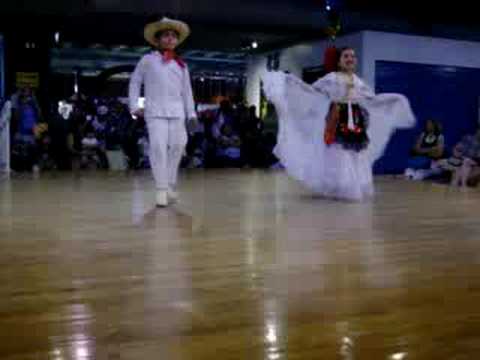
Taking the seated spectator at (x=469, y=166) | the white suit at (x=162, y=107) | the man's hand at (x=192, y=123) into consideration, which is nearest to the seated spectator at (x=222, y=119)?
the seated spectator at (x=469, y=166)

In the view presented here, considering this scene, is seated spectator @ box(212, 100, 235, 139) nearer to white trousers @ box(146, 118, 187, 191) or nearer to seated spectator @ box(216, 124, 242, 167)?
seated spectator @ box(216, 124, 242, 167)

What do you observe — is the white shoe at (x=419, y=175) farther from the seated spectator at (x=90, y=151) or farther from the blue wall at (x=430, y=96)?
the seated spectator at (x=90, y=151)

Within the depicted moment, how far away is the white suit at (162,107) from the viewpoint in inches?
206

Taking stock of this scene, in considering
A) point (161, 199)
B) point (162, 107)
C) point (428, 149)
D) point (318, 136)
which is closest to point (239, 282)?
point (161, 199)

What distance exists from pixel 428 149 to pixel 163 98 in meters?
5.23

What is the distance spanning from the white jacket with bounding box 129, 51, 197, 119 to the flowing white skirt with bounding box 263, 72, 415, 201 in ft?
2.99

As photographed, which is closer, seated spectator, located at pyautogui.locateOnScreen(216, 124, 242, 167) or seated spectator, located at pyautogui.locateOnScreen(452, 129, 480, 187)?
seated spectator, located at pyautogui.locateOnScreen(452, 129, 480, 187)

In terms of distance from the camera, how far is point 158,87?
5.27 m

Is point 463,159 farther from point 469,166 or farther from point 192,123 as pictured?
point 192,123

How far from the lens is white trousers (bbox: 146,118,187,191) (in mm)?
5238

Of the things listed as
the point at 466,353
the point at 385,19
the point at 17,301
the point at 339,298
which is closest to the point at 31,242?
the point at 17,301

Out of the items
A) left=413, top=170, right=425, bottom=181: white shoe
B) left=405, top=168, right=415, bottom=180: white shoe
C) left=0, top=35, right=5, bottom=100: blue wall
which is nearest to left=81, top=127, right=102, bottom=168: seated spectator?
left=0, top=35, right=5, bottom=100: blue wall

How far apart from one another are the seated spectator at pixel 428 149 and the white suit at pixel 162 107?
4.85 metres

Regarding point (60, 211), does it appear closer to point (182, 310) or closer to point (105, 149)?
point (182, 310)
